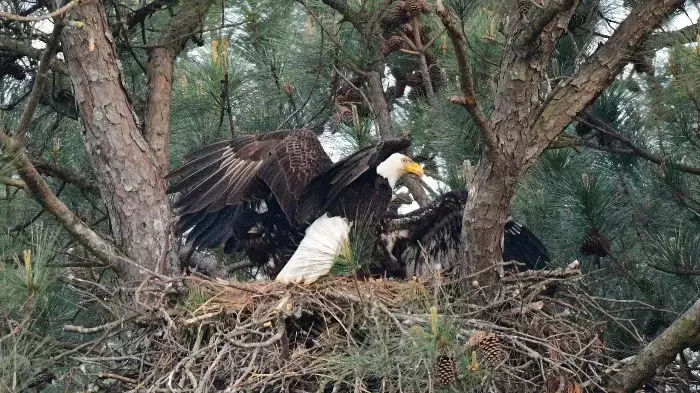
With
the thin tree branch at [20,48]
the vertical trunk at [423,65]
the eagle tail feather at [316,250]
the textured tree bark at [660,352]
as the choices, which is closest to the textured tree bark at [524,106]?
the textured tree bark at [660,352]

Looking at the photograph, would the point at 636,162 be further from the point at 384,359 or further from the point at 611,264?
the point at 384,359

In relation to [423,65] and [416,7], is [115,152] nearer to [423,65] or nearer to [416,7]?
[416,7]

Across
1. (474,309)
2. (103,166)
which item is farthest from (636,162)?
(103,166)

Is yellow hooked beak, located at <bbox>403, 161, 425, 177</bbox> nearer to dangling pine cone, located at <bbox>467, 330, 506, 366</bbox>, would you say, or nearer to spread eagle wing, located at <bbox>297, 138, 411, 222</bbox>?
spread eagle wing, located at <bbox>297, 138, 411, 222</bbox>

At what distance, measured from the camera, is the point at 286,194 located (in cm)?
516

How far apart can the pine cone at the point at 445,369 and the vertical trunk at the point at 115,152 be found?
149cm

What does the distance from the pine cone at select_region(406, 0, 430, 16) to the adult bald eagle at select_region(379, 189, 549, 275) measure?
1.03 metres

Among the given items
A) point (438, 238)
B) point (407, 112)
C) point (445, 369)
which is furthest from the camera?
point (407, 112)

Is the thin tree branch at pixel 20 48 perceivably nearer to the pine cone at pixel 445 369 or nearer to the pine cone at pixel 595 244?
the pine cone at pixel 445 369

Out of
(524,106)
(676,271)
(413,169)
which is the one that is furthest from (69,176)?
(676,271)

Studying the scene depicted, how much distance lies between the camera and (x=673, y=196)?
5.02m

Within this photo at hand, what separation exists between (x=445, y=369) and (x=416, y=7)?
106 inches

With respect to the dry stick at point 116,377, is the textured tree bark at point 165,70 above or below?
above

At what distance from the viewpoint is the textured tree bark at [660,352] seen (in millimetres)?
3725
